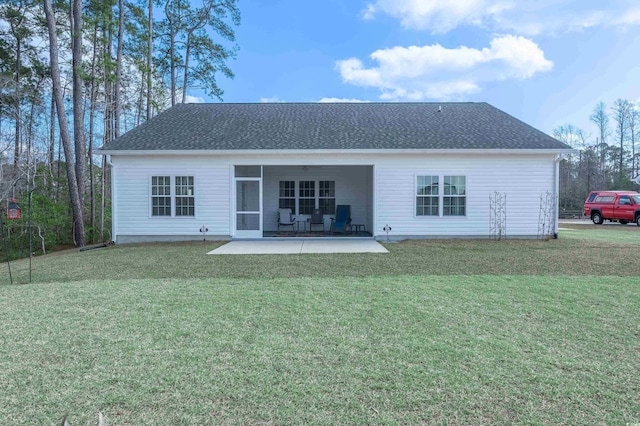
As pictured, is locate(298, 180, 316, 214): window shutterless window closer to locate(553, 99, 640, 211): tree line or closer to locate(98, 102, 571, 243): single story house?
locate(98, 102, 571, 243): single story house

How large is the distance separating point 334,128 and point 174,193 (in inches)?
222

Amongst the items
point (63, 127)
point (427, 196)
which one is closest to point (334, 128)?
point (427, 196)

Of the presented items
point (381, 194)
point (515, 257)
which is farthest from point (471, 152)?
point (515, 257)

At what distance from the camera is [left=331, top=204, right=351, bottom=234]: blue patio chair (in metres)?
13.3

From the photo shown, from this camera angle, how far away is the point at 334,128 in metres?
12.4

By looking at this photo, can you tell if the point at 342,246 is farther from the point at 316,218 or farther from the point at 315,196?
the point at 315,196

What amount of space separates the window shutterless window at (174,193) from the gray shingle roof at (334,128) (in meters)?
0.97

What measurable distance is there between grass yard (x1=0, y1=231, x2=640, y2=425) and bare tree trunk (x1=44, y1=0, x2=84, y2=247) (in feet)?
23.0

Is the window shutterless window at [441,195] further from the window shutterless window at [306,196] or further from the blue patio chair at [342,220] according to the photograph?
the window shutterless window at [306,196]

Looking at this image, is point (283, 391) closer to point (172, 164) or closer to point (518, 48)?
point (172, 164)

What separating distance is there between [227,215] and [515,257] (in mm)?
7892

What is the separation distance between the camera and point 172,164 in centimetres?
1098

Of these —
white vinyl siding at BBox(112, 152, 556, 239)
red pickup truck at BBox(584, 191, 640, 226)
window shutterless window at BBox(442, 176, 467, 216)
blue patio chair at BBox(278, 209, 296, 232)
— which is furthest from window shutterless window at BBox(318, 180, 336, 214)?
red pickup truck at BBox(584, 191, 640, 226)

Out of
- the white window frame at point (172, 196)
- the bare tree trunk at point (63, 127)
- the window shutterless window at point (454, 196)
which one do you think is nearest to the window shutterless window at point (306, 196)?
the white window frame at point (172, 196)
